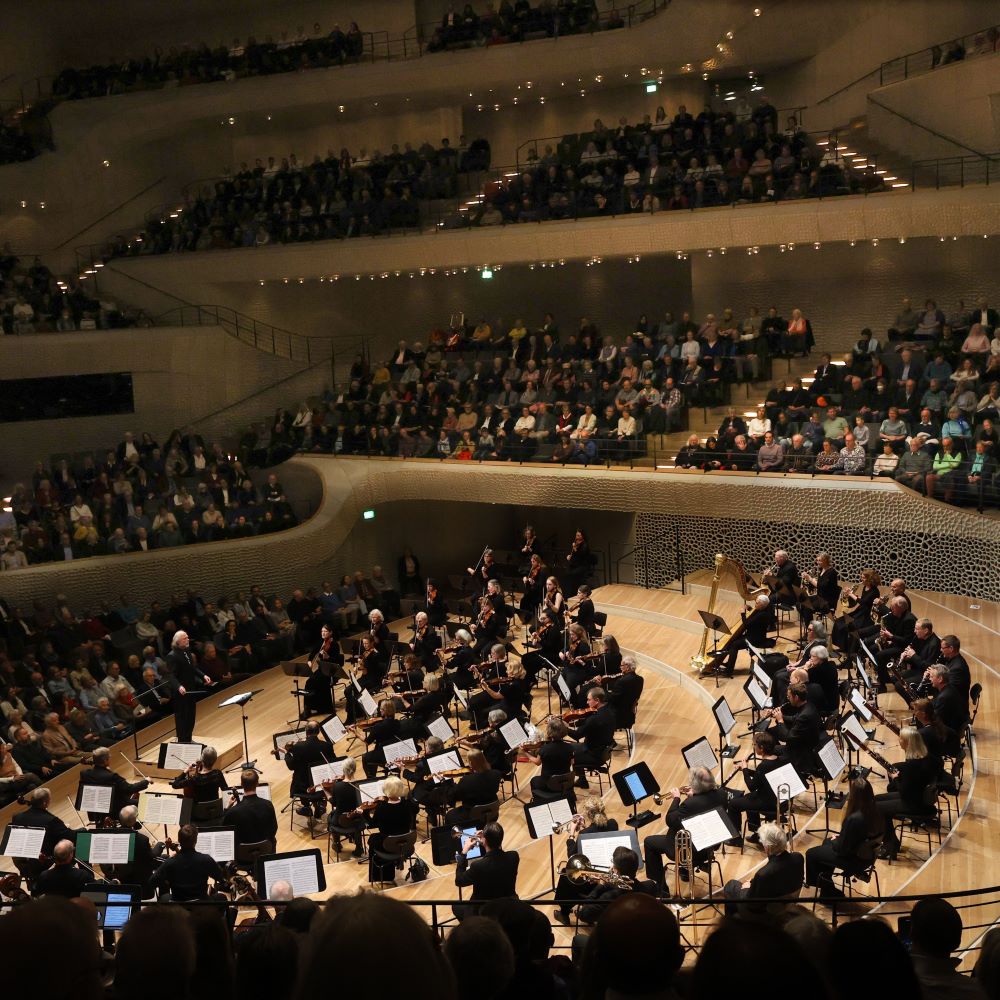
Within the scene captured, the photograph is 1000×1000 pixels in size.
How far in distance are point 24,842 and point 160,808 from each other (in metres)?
1.16

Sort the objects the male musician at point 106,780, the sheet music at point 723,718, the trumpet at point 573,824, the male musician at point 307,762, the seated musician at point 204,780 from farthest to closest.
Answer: the male musician at point 307,762, the seated musician at point 204,780, the male musician at point 106,780, the sheet music at point 723,718, the trumpet at point 573,824

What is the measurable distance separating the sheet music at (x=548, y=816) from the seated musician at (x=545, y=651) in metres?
4.97

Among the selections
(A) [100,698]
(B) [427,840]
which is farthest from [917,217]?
(A) [100,698]

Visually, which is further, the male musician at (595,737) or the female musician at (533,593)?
the female musician at (533,593)

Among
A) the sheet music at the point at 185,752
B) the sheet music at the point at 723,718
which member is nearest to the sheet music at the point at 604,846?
the sheet music at the point at 723,718

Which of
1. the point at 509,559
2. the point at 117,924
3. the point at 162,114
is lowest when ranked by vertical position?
the point at 509,559

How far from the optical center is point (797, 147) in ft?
68.7

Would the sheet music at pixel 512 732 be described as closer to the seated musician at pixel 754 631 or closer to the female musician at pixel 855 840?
the female musician at pixel 855 840

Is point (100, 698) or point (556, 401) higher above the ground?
point (556, 401)

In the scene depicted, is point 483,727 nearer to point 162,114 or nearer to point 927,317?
point 927,317

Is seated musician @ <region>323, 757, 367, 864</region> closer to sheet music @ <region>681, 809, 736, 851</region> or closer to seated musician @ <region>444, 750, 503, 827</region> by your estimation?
seated musician @ <region>444, 750, 503, 827</region>

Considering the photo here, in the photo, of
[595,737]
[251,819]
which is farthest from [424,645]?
[251,819]

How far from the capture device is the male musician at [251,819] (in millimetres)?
10203

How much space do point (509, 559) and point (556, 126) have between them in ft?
35.6
